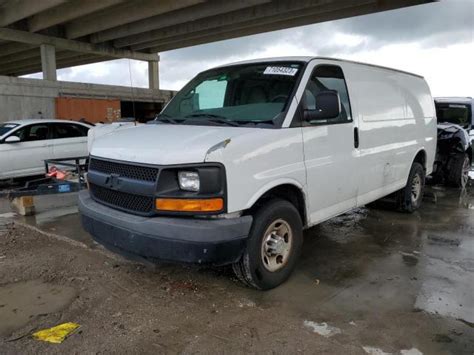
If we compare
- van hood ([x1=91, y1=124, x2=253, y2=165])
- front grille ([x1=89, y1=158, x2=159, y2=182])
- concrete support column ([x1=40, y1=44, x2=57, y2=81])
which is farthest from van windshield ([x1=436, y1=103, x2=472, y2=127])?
concrete support column ([x1=40, y1=44, x2=57, y2=81])

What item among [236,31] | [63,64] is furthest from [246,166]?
[63,64]

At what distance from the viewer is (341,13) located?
17.4m

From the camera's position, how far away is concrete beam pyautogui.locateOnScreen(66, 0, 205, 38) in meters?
15.9

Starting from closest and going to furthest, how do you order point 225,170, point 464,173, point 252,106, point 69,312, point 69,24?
point 225,170 → point 69,312 → point 252,106 → point 464,173 → point 69,24

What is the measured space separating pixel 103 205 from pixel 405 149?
419 centimetres

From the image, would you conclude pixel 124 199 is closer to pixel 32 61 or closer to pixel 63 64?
pixel 63 64

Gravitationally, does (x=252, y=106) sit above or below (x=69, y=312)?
above

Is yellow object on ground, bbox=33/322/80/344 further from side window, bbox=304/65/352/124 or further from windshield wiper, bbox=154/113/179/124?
side window, bbox=304/65/352/124

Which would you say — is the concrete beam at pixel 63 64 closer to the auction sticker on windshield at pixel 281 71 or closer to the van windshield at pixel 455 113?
the van windshield at pixel 455 113

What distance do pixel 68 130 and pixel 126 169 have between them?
757 centimetres

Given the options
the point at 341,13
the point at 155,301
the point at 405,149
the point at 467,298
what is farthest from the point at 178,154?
the point at 341,13

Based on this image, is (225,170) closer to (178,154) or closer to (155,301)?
(178,154)

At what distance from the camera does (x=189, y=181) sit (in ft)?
10.5

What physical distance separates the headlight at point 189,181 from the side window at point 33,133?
770 cm
